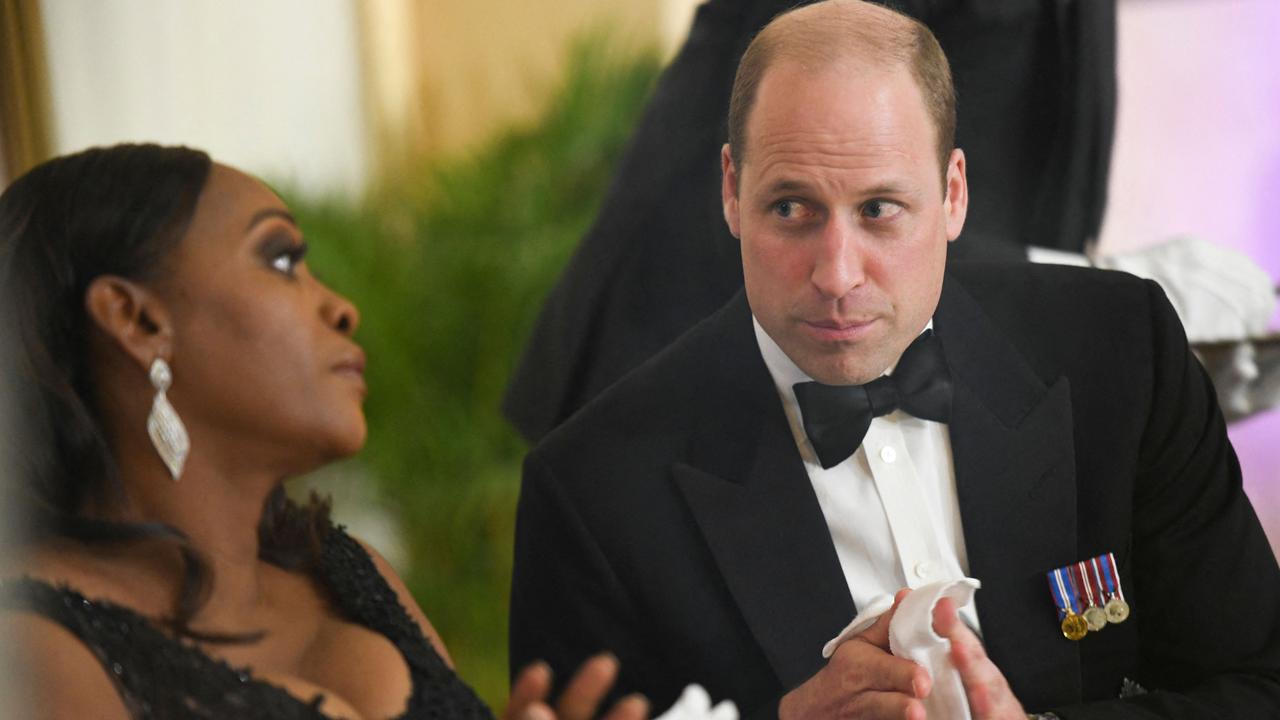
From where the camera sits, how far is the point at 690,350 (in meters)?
1.21

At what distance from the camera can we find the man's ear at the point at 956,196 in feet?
3.83

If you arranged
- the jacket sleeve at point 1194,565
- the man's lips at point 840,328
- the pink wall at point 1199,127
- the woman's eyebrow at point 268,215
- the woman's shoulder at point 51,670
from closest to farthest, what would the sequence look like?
the woman's shoulder at point 51,670 → the woman's eyebrow at point 268,215 → the man's lips at point 840,328 → the jacket sleeve at point 1194,565 → the pink wall at point 1199,127

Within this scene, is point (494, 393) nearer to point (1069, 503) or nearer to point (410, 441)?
point (410, 441)

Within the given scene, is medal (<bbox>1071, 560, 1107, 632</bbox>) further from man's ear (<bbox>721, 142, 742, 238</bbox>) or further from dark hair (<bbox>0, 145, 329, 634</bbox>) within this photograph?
dark hair (<bbox>0, 145, 329, 634</bbox>)

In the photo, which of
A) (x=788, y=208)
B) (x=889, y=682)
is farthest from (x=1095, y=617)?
(x=788, y=208)

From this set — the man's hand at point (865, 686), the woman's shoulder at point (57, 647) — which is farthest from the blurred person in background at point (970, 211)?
the woman's shoulder at point (57, 647)

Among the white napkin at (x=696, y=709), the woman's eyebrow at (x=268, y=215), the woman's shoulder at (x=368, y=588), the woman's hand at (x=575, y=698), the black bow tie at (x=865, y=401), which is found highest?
the woman's eyebrow at (x=268, y=215)

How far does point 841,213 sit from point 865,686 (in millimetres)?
389

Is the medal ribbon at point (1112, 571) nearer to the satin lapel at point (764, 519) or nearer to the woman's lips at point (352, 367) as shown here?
the satin lapel at point (764, 519)

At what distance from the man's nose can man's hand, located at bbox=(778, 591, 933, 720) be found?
0.86ft

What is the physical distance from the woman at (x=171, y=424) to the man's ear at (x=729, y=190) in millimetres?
349

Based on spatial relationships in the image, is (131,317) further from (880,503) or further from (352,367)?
(880,503)

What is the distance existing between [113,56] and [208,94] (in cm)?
8

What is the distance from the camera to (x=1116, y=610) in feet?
3.99
